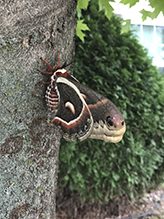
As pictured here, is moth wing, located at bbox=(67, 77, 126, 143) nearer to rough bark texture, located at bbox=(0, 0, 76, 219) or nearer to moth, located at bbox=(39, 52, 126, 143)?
moth, located at bbox=(39, 52, 126, 143)

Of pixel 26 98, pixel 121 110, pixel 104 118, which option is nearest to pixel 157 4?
pixel 104 118

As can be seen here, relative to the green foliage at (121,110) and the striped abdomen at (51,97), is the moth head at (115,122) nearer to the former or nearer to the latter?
the striped abdomen at (51,97)

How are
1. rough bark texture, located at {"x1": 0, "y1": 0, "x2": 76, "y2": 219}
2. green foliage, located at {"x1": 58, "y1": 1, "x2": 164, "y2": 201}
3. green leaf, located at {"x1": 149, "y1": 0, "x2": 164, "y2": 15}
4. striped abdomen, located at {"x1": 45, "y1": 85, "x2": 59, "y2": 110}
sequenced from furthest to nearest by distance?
green foliage, located at {"x1": 58, "y1": 1, "x2": 164, "y2": 201}
green leaf, located at {"x1": 149, "y1": 0, "x2": 164, "y2": 15}
striped abdomen, located at {"x1": 45, "y1": 85, "x2": 59, "y2": 110}
rough bark texture, located at {"x1": 0, "y1": 0, "x2": 76, "y2": 219}

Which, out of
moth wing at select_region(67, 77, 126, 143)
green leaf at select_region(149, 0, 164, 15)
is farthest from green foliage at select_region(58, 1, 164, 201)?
moth wing at select_region(67, 77, 126, 143)

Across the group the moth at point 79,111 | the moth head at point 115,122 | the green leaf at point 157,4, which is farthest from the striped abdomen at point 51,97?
the green leaf at point 157,4

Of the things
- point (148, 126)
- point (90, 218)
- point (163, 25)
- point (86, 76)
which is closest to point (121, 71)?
point (86, 76)

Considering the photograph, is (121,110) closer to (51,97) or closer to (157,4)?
(157,4)
